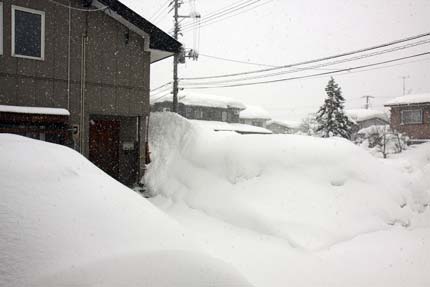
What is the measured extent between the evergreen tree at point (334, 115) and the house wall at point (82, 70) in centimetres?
1848

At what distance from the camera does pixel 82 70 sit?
8.97 m

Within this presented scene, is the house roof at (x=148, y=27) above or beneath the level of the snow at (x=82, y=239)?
above

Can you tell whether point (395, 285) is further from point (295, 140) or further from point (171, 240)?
point (295, 140)

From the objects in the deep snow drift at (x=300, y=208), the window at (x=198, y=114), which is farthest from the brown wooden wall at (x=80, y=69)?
the window at (x=198, y=114)

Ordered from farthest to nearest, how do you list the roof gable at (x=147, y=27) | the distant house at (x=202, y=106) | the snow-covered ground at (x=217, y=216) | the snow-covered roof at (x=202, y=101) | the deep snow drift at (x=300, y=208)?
the distant house at (x=202, y=106) → the snow-covered roof at (x=202, y=101) → the roof gable at (x=147, y=27) → the deep snow drift at (x=300, y=208) → the snow-covered ground at (x=217, y=216)

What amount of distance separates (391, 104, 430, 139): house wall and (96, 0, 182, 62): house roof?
77.9 feet

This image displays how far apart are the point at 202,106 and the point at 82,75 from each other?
2316 centimetres

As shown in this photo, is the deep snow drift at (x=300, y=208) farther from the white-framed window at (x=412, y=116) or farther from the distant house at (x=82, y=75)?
the white-framed window at (x=412, y=116)

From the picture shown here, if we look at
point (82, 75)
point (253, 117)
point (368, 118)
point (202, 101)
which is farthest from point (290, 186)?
point (368, 118)

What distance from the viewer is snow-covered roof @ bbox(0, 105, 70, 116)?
7590 mm

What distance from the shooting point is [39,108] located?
817 cm

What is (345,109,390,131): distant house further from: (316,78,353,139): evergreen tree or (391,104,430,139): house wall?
(316,78,353,139): evergreen tree

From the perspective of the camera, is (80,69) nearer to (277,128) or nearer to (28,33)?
(28,33)

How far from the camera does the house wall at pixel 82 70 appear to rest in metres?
8.03
